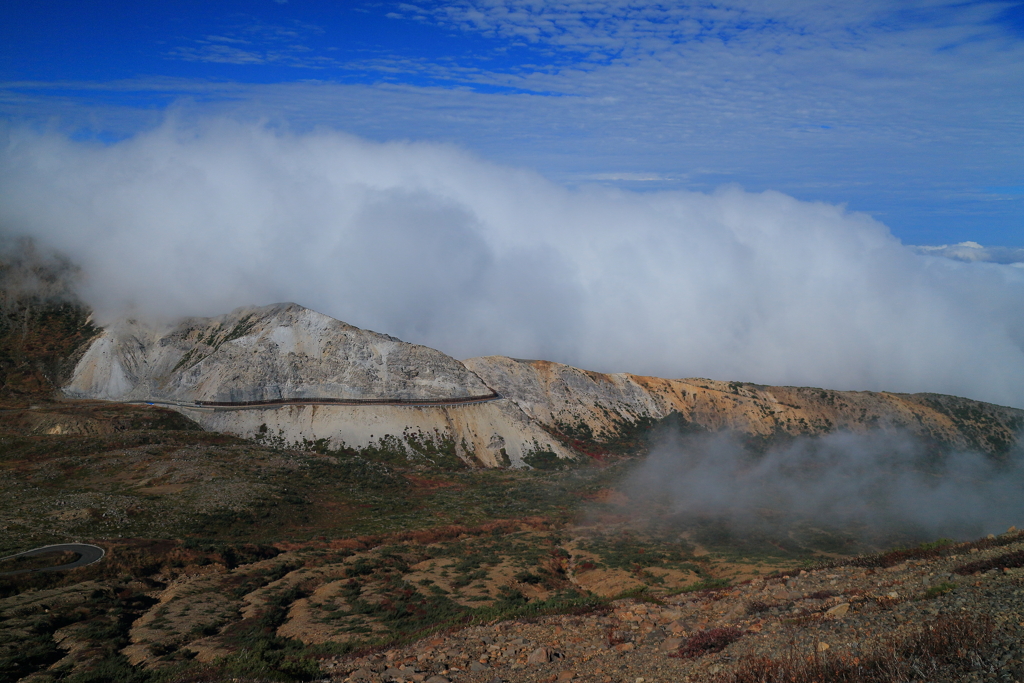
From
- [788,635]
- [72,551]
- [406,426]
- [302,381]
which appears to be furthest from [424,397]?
[788,635]

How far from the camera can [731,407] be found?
322 ft

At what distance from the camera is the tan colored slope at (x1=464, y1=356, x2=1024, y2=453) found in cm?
9200

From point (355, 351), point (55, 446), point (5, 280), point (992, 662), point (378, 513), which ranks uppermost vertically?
point (5, 280)

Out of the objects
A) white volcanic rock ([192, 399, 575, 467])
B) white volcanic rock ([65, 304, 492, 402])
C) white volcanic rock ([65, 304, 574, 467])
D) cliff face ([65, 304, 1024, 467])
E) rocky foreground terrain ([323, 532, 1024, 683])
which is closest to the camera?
rocky foreground terrain ([323, 532, 1024, 683])

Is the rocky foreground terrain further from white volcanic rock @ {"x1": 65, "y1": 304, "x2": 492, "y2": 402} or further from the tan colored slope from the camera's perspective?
the tan colored slope

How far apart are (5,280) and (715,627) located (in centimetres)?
11205

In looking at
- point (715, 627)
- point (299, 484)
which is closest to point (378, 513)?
point (299, 484)

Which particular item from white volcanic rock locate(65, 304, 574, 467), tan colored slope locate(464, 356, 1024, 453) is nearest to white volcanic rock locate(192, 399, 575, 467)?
white volcanic rock locate(65, 304, 574, 467)

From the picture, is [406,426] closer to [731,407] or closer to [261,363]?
[261,363]

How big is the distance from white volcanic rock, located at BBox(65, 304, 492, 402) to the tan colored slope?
11315 millimetres

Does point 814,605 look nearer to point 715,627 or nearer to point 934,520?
point 715,627

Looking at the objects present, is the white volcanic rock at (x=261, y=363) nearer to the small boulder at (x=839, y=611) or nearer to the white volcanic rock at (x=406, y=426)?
the white volcanic rock at (x=406, y=426)

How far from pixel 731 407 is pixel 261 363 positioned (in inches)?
2988

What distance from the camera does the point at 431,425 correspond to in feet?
240
